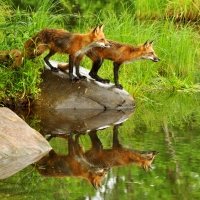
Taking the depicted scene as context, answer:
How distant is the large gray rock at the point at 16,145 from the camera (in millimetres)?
7845

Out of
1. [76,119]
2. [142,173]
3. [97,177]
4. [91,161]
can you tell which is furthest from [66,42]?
[97,177]

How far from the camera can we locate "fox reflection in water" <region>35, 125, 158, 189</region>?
7.71 meters

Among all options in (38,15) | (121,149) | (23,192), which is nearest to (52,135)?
(121,149)

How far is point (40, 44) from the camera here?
11219 mm

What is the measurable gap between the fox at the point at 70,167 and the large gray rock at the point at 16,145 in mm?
123

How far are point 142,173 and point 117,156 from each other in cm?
82

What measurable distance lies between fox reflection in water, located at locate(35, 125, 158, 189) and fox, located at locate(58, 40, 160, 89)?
2814 millimetres

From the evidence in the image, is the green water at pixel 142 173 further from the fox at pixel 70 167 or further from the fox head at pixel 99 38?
the fox head at pixel 99 38

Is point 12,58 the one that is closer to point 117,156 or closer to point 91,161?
point 117,156

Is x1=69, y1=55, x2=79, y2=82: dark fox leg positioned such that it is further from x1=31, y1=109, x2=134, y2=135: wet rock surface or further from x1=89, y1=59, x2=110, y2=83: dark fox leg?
x1=31, y1=109, x2=134, y2=135: wet rock surface

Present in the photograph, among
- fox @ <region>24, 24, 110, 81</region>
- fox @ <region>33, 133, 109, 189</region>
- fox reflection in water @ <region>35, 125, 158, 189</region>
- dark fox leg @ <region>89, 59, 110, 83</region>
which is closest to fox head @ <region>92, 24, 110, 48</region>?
fox @ <region>24, 24, 110, 81</region>

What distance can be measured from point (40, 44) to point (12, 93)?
2.87ft

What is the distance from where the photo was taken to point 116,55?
39.1 feet

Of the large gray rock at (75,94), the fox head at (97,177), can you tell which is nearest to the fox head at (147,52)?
the large gray rock at (75,94)
